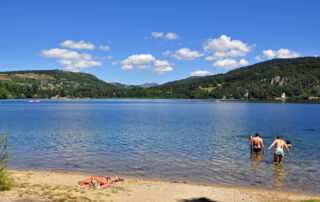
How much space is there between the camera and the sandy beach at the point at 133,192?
1443 centimetres

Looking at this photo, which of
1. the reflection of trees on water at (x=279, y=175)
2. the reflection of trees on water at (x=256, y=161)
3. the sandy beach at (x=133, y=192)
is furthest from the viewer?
the reflection of trees on water at (x=256, y=161)

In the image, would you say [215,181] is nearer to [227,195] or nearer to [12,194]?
[227,195]

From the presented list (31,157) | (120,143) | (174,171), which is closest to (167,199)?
(174,171)

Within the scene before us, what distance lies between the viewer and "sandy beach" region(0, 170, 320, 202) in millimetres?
14430

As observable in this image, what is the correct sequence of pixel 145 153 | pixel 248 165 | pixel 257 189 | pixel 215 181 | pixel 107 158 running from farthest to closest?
pixel 145 153
pixel 107 158
pixel 248 165
pixel 215 181
pixel 257 189

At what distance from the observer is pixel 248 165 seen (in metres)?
24.6

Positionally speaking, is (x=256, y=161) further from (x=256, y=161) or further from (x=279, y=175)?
(x=279, y=175)

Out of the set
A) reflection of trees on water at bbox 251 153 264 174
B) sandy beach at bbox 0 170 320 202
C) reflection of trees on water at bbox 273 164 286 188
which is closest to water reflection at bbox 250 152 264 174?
reflection of trees on water at bbox 251 153 264 174

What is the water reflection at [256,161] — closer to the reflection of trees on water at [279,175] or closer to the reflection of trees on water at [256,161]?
the reflection of trees on water at [256,161]

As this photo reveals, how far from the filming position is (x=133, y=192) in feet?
52.4

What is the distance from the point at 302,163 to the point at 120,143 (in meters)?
22.4

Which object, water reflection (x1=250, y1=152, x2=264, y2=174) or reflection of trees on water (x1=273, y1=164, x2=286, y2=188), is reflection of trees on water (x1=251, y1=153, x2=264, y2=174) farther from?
reflection of trees on water (x1=273, y1=164, x2=286, y2=188)

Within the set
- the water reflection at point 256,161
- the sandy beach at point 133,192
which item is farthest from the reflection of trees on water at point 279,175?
the sandy beach at point 133,192

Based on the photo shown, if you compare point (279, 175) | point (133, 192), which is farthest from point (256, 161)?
point (133, 192)
